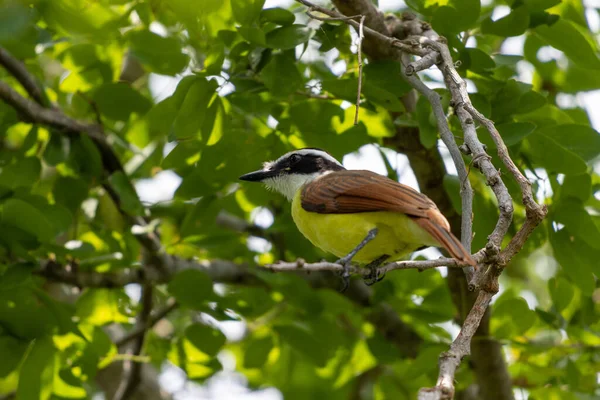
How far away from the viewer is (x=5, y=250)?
4.19 metres

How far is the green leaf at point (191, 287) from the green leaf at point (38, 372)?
2.38ft

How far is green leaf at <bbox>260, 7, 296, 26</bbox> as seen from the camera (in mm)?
4023

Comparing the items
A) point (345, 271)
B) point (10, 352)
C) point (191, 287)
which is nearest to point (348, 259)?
point (345, 271)

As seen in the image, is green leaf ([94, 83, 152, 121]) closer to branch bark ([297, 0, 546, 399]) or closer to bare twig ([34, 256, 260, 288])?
bare twig ([34, 256, 260, 288])

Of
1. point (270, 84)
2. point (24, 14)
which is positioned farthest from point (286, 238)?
point (24, 14)

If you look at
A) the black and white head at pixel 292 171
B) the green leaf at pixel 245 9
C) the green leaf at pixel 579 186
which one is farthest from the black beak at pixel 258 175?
the green leaf at pixel 579 186

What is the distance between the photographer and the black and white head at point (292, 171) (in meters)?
4.38

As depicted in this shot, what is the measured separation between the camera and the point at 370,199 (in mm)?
3500

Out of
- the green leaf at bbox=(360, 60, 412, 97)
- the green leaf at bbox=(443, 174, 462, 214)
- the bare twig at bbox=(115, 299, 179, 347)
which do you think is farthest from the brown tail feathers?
the bare twig at bbox=(115, 299, 179, 347)

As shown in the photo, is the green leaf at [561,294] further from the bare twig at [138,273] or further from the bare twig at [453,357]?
the bare twig at [453,357]

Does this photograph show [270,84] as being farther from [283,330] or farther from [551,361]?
[551,361]

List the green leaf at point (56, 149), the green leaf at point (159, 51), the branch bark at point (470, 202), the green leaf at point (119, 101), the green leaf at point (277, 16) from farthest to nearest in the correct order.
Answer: the green leaf at point (119, 101) → the green leaf at point (56, 149) → the green leaf at point (159, 51) → the green leaf at point (277, 16) → the branch bark at point (470, 202)

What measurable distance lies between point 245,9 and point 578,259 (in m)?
1.99

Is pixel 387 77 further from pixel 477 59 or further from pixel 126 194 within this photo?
pixel 126 194
